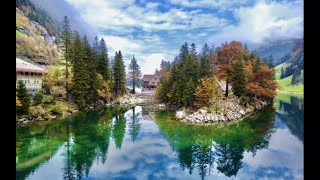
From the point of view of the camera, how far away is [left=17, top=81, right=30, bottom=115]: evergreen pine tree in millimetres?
5101

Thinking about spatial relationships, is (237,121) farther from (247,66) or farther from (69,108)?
(69,108)

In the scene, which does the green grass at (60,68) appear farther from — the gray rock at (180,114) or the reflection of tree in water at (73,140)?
the gray rock at (180,114)

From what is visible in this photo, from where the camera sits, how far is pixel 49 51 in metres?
5.86

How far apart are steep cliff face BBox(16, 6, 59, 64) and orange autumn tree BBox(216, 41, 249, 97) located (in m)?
2.96

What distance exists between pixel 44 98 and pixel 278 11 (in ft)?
13.8

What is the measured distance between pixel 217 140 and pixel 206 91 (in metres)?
0.90

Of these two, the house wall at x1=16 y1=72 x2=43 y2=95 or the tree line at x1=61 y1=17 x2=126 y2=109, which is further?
the tree line at x1=61 y1=17 x2=126 y2=109

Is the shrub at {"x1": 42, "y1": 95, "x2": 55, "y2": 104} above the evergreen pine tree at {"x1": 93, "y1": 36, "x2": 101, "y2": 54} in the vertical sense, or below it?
below

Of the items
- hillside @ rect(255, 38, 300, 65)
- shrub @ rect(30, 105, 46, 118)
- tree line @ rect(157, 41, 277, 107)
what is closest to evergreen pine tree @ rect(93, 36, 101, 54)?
tree line @ rect(157, 41, 277, 107)

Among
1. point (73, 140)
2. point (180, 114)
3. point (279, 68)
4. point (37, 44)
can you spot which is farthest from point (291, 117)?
point (37, 44)

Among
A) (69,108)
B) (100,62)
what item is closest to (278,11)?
(100,62)

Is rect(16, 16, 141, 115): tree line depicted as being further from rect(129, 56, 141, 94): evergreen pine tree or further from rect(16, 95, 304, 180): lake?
rect(16, 95, 304, 180): lake

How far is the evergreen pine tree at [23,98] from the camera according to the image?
5101 millimetres

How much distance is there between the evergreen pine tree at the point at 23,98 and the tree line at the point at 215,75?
238 cm
